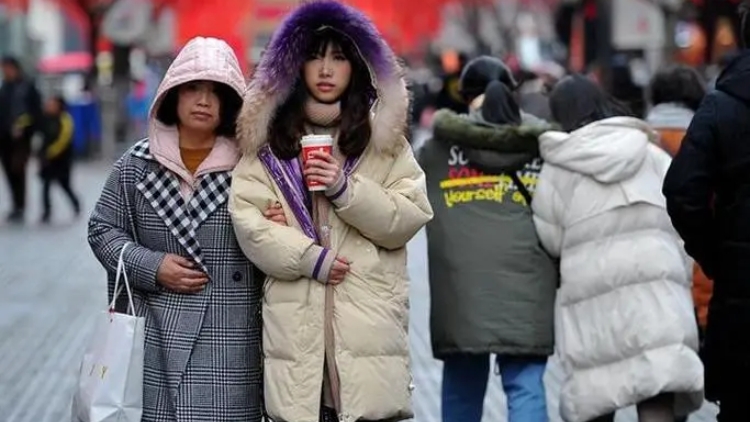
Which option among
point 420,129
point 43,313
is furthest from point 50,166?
point 420,129

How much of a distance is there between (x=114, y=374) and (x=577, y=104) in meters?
2.59

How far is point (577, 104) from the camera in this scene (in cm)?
711

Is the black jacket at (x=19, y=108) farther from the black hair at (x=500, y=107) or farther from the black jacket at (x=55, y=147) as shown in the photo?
the black hair at (x=500, y=107)

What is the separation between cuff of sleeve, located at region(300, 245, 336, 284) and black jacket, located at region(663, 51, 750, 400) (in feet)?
3.27

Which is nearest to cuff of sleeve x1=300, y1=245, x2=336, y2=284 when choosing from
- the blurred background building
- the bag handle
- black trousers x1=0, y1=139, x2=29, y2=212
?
the bag handle

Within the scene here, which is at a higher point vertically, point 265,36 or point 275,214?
point 275,214

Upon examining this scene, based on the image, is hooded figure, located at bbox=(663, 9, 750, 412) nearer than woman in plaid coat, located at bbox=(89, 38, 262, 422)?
Yes

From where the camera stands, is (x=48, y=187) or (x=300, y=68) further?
(x=48, y=187)

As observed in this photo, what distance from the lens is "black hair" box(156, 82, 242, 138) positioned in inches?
Result: 214

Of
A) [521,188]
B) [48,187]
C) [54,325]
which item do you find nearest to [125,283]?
[521,188]

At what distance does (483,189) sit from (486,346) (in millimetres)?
585

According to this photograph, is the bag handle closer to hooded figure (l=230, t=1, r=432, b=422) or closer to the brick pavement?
hooded figure (l=230, t=1, r=432, b=422)

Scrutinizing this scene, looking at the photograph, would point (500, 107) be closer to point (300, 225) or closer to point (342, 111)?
point (342, 111)

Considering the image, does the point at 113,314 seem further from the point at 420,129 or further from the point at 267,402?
the point at 420,129
